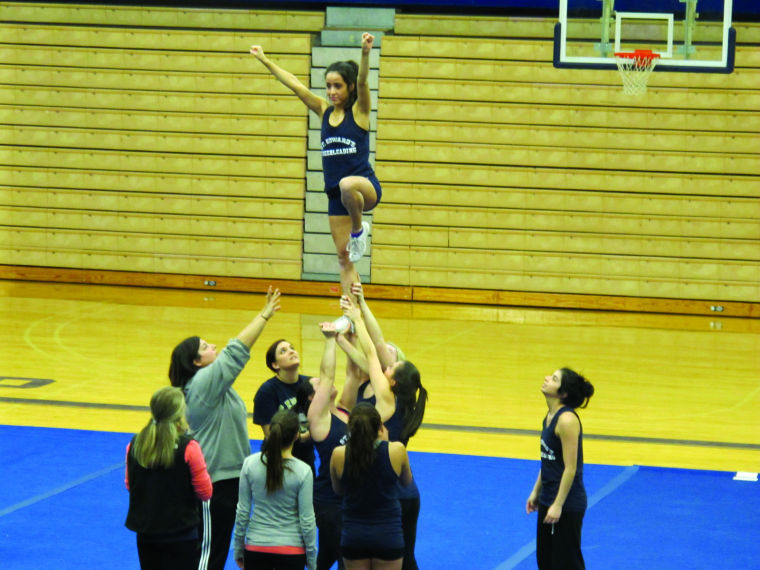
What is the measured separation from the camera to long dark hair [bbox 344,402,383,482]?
445 centimetres

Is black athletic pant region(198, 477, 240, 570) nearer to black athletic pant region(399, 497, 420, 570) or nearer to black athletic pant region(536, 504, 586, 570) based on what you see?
black athletic pant region(399, 497, 420, 570)

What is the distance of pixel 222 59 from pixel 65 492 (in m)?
10.9

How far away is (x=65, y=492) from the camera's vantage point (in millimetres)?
7492

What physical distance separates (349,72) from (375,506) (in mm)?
2554

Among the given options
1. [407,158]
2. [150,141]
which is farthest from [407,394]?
[150,141]

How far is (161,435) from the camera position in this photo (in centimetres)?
430

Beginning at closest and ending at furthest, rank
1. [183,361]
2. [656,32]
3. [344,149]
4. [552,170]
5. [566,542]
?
1. [183,361]
2. [566,542]
3. [344,149]
4. [656,32]
5. [552,170]

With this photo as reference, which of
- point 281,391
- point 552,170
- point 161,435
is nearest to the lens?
point 161,435

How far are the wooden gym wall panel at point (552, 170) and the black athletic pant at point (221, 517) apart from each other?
37.9 feet

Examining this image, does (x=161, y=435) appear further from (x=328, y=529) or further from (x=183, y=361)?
(x=328, y=529)

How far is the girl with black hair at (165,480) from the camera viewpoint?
4.31m

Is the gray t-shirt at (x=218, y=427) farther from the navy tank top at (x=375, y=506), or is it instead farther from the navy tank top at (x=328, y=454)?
the navy tank top at (x=375, y=506)

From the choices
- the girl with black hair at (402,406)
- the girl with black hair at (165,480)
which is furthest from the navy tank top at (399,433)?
the girl with black hair at (165,480)

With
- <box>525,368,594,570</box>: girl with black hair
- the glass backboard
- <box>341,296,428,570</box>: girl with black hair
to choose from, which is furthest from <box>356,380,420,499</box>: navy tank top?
the glass backboard
